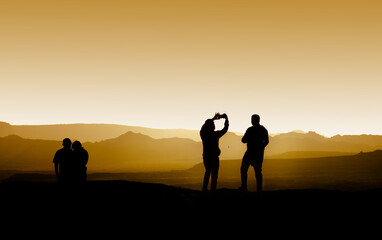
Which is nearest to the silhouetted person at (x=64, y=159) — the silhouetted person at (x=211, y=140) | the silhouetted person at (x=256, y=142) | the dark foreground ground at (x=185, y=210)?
the dark foreground ground at (x=185, y=210)

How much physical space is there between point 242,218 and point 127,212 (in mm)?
2431

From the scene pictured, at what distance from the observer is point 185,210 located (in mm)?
9195

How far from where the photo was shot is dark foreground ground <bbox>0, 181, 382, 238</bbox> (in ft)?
27.2

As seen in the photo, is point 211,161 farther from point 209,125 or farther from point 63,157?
point 63,157

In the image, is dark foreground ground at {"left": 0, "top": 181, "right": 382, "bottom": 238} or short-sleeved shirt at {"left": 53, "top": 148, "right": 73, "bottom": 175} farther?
short-sleeved shirt at {"left": 53, "top": 148, "right": 73, "bottom": 175}

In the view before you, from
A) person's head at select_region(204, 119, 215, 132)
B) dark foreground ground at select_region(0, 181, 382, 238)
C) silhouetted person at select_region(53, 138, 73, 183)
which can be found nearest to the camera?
dark foreground ground at select_region(0, 181, 382, 238)

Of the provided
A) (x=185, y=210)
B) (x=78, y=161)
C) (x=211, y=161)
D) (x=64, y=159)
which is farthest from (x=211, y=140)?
(x=64, y=159)

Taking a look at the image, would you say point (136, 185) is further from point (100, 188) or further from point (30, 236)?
point (30, 236)

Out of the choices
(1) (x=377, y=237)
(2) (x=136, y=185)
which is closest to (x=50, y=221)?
(2) (x=136, y=185)

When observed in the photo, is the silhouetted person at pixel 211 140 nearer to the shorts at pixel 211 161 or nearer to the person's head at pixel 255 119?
the shorts at pixel 211 161

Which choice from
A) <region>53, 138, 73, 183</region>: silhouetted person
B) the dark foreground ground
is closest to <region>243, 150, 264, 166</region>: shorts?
the dark foreground ground

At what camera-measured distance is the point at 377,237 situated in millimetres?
7680

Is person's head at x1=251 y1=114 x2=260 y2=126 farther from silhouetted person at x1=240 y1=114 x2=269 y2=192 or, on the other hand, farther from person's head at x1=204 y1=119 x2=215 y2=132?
person's head at x1=204 y1=119 x2=215 y2=132

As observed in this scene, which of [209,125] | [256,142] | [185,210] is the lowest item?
[185,210]
